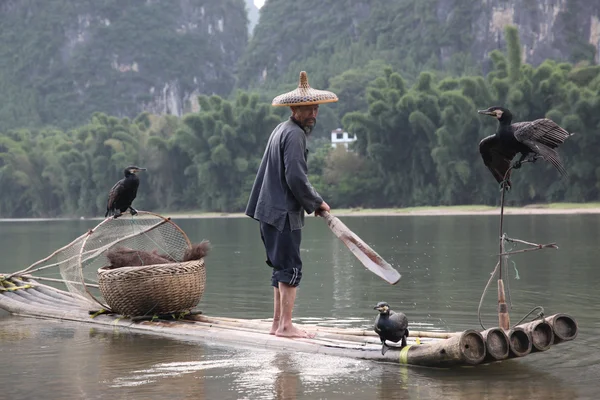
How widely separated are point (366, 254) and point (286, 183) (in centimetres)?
82

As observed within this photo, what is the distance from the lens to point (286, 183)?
706cm

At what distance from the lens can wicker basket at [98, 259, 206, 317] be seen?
8.16 m

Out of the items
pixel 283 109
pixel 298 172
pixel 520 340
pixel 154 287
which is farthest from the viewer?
pixel 283 109

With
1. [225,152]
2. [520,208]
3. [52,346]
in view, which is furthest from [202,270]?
[225,152]

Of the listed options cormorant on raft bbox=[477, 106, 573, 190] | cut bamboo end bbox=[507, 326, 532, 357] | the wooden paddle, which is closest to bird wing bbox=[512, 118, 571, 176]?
cormorant on raft bbox=[477, 106, 573, 190]

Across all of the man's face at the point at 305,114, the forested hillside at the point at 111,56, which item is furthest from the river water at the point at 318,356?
the forested hillside at the point at 111,56

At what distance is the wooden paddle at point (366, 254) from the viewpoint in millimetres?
6477

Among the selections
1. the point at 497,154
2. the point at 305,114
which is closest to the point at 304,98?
the point at 305,114

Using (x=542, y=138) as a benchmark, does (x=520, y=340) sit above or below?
below

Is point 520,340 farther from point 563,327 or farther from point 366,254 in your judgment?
point 366,254

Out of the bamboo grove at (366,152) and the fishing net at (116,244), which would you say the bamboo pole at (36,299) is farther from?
the bamboo grove at (366,152)

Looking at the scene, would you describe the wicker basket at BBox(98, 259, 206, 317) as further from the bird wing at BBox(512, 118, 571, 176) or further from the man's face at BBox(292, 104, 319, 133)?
the bird wing at BBox(512, 118, 571, 176)

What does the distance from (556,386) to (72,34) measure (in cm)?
13096

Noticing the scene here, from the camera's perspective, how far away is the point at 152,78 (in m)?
127
